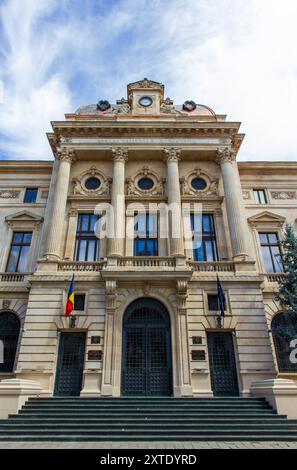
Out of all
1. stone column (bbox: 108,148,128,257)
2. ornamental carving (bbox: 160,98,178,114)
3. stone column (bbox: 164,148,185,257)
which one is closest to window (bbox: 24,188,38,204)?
stone column (bbox: 108,148,128,257)

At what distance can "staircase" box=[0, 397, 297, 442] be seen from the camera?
32.1ft

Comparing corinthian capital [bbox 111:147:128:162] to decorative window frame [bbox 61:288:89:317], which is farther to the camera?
corinthian capital [bbox 111:147:128:162]

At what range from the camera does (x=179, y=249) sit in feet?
61.1

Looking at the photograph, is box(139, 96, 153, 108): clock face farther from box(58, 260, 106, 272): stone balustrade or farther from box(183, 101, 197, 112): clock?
box(58, 260, 106, 272): stone balustrade

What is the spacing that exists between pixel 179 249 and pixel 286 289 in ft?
22.1

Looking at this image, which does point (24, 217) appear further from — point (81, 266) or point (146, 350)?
point (146, 350)

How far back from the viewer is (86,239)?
20.5 meters

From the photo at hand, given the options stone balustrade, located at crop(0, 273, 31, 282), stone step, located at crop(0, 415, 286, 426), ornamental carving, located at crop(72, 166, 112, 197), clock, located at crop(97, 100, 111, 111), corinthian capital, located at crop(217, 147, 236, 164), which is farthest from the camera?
clock, located at crop(97, 100, 111, 111)

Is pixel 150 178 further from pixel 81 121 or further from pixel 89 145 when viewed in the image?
pixel 81 121

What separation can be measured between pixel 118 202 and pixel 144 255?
4.09 metres

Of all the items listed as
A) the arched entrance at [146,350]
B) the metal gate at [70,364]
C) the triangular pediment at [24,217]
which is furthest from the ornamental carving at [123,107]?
the metal gate at [70,364]

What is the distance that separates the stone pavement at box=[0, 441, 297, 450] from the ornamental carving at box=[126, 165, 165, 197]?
1575 cm

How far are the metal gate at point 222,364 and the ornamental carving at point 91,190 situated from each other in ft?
41.4
